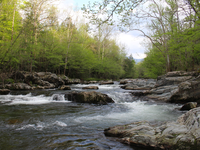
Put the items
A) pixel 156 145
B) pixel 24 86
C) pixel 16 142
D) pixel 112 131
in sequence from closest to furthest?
pixel 156 145
pixel 16 142
pixel 112 131
pixel 24 86

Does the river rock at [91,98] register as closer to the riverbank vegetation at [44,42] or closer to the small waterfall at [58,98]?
the small waterfall at [58,98]

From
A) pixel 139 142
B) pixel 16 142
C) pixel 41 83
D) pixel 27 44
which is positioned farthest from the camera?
pixel 41 83

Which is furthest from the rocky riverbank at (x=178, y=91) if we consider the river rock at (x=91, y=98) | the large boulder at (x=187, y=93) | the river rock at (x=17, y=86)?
the river rock at (x=17, y=86)

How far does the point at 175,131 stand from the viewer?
3.08 m

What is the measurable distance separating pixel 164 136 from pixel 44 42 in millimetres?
21714

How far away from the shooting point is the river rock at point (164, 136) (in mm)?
2619

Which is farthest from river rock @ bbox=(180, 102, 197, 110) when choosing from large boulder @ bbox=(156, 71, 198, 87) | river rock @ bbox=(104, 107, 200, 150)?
large boulder @ bbox=(156, 71, 198, 87)

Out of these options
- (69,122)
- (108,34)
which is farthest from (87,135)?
(108,34)

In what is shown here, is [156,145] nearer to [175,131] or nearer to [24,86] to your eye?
[175,131]

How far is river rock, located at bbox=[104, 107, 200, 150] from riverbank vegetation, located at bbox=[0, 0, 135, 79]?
386 cm

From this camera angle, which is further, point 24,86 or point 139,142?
point 24,86

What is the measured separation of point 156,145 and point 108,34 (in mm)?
33530

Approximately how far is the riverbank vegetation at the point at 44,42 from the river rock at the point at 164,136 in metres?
3.86

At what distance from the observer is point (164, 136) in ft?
9.86
